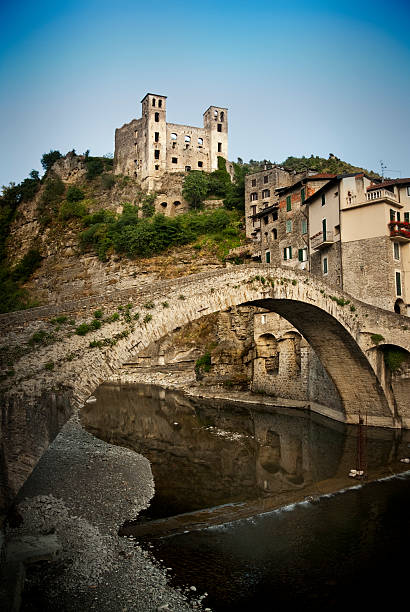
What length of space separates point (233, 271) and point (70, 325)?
18.5 ft

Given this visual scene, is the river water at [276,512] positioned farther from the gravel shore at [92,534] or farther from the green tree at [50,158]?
the green tree at [50,158]

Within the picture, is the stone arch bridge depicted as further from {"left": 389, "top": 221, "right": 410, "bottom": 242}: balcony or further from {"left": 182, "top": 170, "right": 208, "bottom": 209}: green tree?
{"left": 182, "top": 170, "right": 208, "bottom": 209}: green tree

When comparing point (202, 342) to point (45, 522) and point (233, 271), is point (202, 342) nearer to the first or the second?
point (233, 271)

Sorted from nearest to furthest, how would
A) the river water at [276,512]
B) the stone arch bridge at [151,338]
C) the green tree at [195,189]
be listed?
1. the river water at [276,512]
2. the stone arch bridge at [151,338]
3. the green tree at [195,189]

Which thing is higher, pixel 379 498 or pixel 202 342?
pixel 202 342

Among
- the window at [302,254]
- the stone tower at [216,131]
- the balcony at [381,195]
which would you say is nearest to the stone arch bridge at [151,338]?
the balcony at [381,195]

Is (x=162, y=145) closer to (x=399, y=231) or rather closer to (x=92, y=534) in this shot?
(x=399, y=231)

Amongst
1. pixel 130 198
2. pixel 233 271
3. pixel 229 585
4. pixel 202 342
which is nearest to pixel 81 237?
pixel 130 198

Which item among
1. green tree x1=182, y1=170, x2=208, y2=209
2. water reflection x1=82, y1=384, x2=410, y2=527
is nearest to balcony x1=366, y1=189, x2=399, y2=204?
water reflection x1=82, y1=384, x2=410, y2=527

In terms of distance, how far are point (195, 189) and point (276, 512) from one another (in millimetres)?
38137

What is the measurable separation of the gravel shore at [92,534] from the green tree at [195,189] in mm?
34094

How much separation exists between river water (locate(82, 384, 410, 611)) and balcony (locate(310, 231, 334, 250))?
32.8ft

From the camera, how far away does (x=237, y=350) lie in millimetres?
29891

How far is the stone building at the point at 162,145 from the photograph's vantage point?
48344 mm
